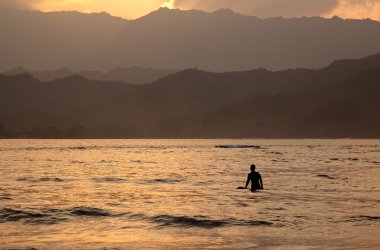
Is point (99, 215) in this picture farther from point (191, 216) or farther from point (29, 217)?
point (191, 216)

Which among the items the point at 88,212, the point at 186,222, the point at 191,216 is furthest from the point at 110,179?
the point at 186,222

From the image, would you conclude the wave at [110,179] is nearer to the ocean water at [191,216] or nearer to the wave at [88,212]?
the ocean water at [191,216]

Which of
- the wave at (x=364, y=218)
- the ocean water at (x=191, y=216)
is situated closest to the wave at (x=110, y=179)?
the ocean water at (x=191, y=216)

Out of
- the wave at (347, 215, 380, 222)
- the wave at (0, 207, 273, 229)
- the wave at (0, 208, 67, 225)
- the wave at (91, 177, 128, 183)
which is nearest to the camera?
the wave at (0, 207, 273, 229)

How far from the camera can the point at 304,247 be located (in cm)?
2441

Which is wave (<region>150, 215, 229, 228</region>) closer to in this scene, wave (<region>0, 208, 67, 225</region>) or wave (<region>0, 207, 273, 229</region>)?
wave (<region>0, 207, 273, 229</region>)

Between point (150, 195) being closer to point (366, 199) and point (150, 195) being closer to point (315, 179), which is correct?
point (366, 199)

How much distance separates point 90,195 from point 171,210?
1226 cm

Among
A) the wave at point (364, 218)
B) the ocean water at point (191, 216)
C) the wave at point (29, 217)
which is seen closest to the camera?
the ocean water at point (191, 216)

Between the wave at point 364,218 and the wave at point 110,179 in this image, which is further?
the wave at point 110,179

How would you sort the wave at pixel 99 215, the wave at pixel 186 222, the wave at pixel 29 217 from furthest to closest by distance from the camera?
1. the wave at pixel 29 217
2. the wave at pixel 99 215
3. the wave at pixel 186 222

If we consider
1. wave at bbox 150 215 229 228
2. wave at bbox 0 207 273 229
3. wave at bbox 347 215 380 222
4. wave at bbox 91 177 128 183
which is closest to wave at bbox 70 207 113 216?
wave at bbox 0 207 273 229

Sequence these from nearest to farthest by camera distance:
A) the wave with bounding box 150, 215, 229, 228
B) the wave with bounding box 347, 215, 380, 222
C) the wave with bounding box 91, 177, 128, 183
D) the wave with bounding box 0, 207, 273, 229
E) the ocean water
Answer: the ocean water → the wave with bounding box 150, 215, 229, 228 → the wave with bounding box 0, 207, 273, 229 → the wave with bounding box 347, 215, 380, 222 → the wave with bounding box 91, 177, 128, 183

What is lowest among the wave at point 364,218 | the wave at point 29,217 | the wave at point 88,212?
the wave at point 29,217
